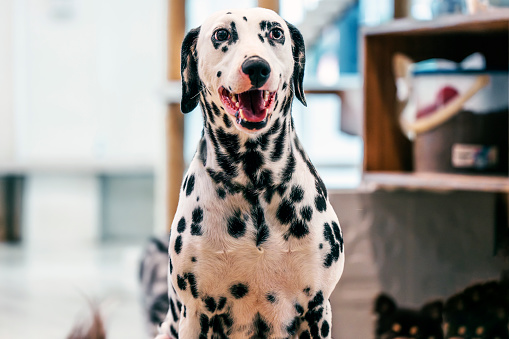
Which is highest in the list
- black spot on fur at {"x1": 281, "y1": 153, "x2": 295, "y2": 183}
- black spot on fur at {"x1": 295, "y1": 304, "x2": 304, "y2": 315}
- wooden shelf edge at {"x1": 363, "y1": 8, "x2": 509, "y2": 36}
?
wooden shelf edge at {"x1": 363, "y1": 8, "x2": 509, "y2": 36}

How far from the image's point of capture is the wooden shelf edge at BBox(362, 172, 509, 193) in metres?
1.06

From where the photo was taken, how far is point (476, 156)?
1.16 meters

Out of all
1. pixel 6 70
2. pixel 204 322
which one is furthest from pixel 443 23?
pixel 6 70

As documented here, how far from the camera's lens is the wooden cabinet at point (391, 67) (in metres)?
1.17

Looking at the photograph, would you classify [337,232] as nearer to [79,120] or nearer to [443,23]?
[443,23]

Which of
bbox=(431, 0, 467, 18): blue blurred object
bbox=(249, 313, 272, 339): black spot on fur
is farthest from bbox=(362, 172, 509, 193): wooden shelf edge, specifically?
bbox=(249, 313, 272, 339): black spot on fur

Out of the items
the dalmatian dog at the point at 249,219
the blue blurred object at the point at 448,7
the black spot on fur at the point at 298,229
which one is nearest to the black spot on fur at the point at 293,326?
the dalmatian dog at the point at 249,219

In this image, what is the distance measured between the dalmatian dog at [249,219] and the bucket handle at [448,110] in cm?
53

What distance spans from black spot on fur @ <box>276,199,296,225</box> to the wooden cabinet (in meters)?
0.53

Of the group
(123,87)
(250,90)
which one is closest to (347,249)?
(250,90)

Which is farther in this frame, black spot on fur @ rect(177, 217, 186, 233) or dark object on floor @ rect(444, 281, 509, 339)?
dark object on floor @ rect(444, 281, 509, 339)

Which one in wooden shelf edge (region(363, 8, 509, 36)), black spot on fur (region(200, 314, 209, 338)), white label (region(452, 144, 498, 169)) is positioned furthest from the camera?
white label (region(452, 144, 498, 169))

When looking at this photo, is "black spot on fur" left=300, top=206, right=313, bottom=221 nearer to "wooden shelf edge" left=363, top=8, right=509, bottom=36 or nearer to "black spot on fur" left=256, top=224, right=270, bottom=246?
"black spot on fur" left=256, top=224, right=270, bottom=246

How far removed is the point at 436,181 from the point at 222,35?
62cm
